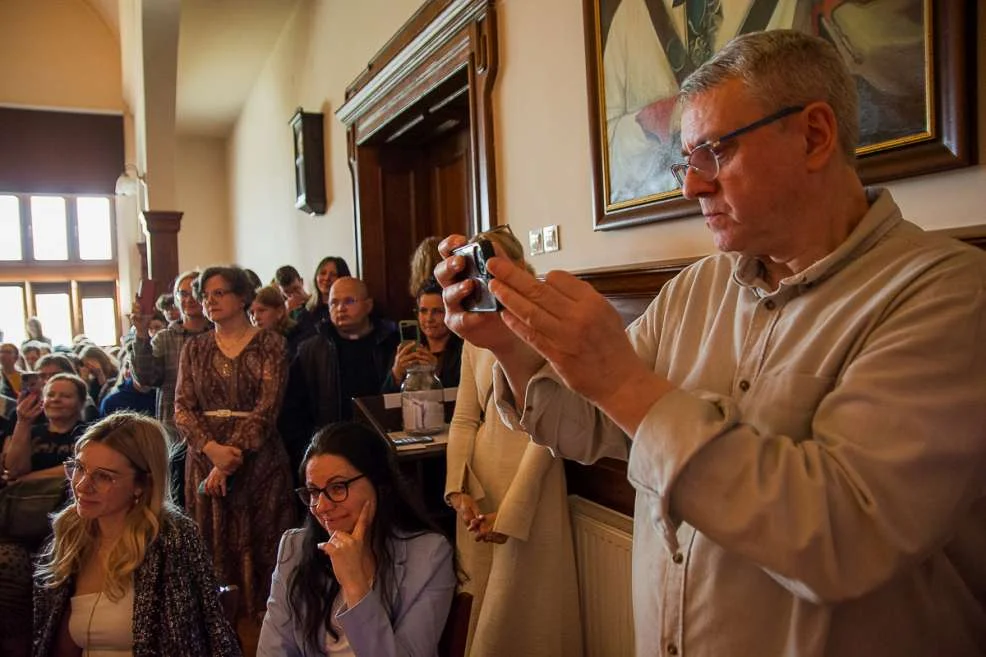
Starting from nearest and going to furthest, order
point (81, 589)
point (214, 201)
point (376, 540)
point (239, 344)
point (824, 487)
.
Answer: point (824, 487) → point (376, 540) → point (81, 589) → point (239, 344) → point (214, 201)

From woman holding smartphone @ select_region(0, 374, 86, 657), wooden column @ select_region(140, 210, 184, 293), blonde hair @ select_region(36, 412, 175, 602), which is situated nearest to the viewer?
blonde hair @ select_region(36, 412, 175, 602)

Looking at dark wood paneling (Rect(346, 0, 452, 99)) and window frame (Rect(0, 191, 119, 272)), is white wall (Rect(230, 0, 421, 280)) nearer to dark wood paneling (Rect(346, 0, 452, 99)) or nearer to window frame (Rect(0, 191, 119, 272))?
dark wood paneling (Rect(346, 0, 452, 99))

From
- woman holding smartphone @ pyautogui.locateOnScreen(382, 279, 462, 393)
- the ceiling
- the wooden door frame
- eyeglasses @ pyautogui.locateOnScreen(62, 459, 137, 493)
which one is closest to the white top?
eyeglasses @ pyautogui.locateOnScreen(62, 459, 137, 493)

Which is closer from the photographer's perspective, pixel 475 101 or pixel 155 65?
pixel 475 101

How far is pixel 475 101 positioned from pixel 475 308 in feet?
7.33

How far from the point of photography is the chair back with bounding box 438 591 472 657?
4.42 feet

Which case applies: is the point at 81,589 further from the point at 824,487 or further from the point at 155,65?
the point at 155,65

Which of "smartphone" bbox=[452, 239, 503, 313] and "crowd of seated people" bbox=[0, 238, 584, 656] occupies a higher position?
"smartphone" bbox=[452, 239, 503, 313]

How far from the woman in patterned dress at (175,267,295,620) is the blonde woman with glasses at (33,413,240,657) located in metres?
0.92

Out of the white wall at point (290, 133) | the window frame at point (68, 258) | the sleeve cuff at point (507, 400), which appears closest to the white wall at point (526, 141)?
the white wall at point (290, 133)

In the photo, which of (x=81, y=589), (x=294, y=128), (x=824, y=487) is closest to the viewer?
(x=824, y=487)

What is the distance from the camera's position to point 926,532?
24.2 inches

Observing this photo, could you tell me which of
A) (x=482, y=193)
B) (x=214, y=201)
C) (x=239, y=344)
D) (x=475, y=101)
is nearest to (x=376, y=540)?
(x=239, y=344)

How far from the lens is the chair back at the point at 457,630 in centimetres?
135
